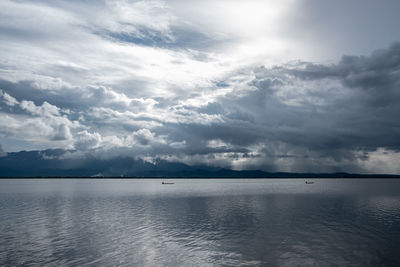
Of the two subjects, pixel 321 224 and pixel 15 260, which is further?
pixel 321 224

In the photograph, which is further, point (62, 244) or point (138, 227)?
point (138, 227)

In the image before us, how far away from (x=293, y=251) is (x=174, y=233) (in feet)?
81.6

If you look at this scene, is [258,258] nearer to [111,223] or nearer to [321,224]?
[321,224]

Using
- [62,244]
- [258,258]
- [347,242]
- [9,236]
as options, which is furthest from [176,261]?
[9,236]

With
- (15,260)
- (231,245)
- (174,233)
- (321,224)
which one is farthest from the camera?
(321,224)

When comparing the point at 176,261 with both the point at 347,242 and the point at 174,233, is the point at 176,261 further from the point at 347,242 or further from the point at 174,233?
the point at 347,242

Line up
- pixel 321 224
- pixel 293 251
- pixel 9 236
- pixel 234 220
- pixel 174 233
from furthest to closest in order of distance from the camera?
pixel 234 220
pixel 321 224
pixel 174 233
pixel 9 236
pixel 293 251

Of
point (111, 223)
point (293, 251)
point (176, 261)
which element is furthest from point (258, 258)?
point (111, 223)

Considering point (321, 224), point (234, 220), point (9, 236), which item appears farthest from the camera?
point (234, 220)

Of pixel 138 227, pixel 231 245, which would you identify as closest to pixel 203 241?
pixel 231 245

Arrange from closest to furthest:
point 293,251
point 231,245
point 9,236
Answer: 1. point 293,251
2. point 231,245
3. point 9,236

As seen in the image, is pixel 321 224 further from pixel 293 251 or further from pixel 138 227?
pixel 138 227

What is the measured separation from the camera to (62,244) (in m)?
50.6

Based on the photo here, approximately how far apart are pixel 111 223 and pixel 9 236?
854 inches
